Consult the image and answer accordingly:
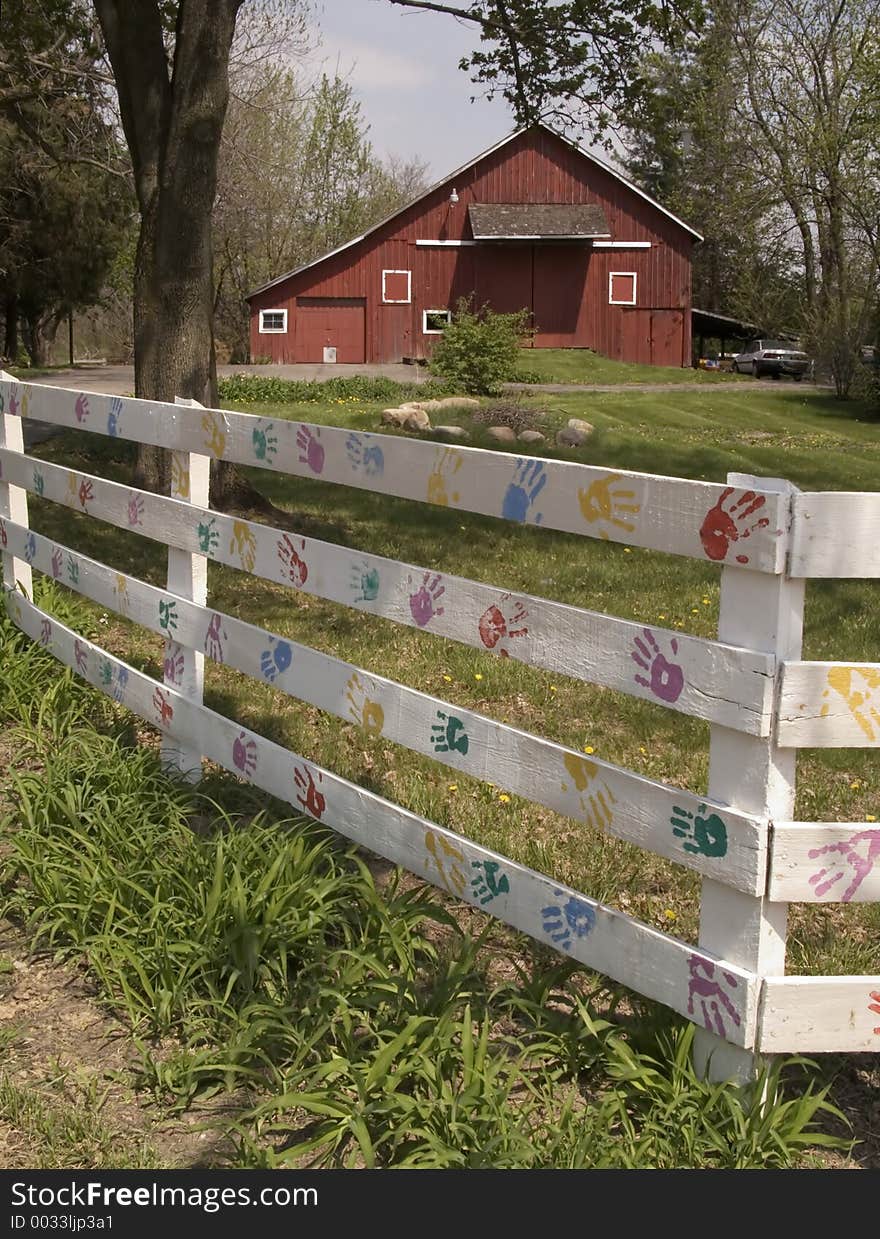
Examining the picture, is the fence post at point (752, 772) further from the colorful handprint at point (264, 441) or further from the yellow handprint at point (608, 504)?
the colorful handprint at point (264, 441)

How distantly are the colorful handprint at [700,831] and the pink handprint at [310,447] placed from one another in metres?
1.66

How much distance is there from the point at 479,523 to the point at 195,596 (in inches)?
232

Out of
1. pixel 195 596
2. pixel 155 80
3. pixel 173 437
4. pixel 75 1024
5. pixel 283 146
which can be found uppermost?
pixel 283 146

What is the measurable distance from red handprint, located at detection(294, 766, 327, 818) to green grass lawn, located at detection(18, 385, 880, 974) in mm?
794

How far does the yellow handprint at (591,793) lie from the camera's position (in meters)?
3.00

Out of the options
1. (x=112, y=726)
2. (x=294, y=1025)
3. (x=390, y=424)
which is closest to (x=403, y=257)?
(x=390, y=424)

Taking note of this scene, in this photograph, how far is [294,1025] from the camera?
3.23 meters

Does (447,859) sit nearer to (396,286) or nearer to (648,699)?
(648,699)

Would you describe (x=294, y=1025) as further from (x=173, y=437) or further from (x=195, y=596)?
(x=173, y=437)

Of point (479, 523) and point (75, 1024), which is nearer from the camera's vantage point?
point (75, 1024)

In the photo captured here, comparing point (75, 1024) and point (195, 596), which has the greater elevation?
point (195, 596)

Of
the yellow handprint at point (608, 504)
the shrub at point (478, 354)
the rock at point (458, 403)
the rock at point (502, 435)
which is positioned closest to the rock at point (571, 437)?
the rock at point (502, 435)

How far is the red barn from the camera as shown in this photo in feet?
125

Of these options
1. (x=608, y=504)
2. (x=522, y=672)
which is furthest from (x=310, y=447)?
(x=522, y=672)
